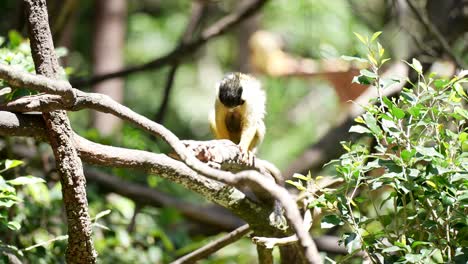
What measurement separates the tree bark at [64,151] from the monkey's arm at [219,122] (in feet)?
4.64

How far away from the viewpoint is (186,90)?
31.1 feet

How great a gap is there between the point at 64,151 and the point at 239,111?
156 centimetres

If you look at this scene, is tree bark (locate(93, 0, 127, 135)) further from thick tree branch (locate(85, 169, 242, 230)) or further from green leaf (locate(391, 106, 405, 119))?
green leaf (locate(391, 106, 405, 119))

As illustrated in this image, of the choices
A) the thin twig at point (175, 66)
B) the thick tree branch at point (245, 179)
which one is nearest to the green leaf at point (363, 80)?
the thick tree branch at point (245, 179)

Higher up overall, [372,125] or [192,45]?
[192,45]

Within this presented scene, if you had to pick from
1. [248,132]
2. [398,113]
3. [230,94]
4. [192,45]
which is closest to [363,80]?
[398,113]

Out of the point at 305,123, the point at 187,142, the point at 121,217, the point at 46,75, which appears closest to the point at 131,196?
the point at 121,217

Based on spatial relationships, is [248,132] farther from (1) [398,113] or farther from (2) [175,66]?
(1) [398,113]

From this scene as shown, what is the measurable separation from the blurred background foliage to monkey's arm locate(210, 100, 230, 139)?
47 centimetres

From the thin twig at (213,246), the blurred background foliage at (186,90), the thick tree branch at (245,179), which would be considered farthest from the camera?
the blurred background foliage at (186,90)

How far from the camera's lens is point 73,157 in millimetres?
1920

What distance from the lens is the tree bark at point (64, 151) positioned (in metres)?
1.80

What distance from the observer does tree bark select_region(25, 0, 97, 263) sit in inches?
70.9

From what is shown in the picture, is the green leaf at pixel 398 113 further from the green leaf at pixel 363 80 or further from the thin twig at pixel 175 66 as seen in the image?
the thin twig at pixel 175 66
